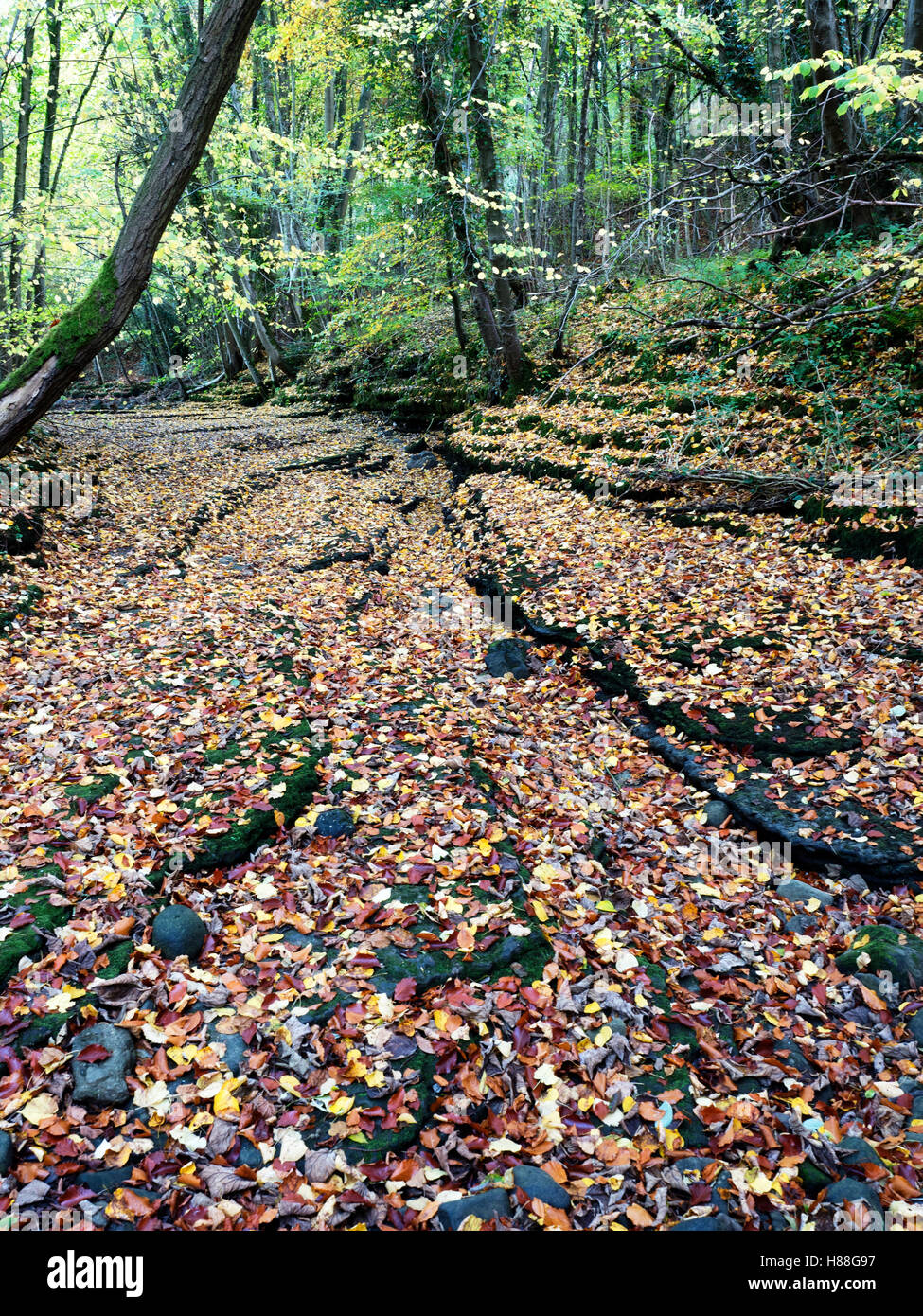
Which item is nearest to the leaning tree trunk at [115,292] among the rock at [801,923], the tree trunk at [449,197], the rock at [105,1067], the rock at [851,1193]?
the rock at [105,1067]

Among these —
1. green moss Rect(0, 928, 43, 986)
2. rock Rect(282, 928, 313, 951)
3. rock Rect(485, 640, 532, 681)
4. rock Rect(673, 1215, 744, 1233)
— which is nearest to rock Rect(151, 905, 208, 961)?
rock Rect(282, 928, 313, 951)

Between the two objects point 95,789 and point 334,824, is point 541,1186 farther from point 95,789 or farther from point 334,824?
point 95,789

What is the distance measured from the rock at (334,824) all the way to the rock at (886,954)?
3082 mm

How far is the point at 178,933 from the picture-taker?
347 centimetres

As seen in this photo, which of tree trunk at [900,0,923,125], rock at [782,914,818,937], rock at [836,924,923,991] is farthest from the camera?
tree trunk at [900,0,923,125]

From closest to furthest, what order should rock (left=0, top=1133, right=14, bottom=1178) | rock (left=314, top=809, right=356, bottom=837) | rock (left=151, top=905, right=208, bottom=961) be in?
1. rock (left=0, top=1133, right=14, bottom=1178)
2. rock (left=151, top=905, right=208, bottom=961)
3. rock (left=314, top=809, right=356, bottom=837)

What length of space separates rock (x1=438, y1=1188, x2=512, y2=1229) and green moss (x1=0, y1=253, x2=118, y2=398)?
27.4ft

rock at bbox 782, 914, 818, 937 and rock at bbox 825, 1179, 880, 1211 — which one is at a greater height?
rock at bbox 782, 914, 818, 937

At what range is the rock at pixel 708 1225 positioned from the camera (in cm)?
248

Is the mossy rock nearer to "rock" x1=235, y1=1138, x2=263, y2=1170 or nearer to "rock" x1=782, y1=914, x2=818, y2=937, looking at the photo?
"rock" x1=235, y1=1138, x2=263, y2=1170

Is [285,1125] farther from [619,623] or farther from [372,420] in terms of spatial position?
[372,420]

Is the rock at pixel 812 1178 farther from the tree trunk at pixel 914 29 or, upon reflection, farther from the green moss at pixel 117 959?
the tree trunk at pixel 914 29

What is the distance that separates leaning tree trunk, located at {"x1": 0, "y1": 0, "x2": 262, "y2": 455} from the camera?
692cm

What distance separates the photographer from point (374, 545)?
10914 mm
